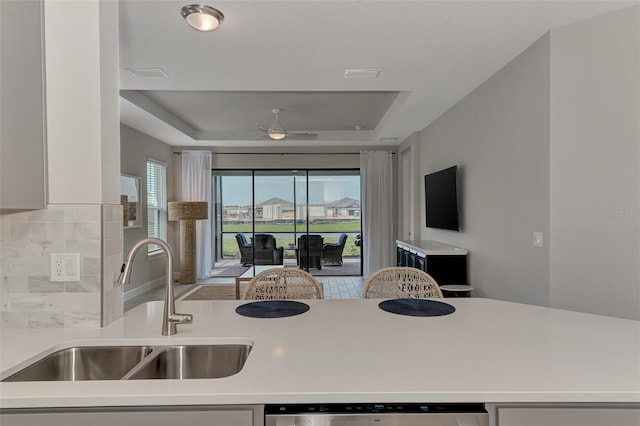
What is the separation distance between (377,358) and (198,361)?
2.19ft

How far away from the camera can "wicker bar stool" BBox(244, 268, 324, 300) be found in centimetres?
207

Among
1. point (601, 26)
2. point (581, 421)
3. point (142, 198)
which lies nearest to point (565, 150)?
point (601, 26)

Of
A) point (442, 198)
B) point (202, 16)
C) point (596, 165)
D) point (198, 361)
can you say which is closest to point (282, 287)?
point (198, 361)

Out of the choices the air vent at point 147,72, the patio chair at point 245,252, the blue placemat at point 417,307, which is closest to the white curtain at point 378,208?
the patio chair at point 245,252

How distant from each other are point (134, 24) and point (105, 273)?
1.77m

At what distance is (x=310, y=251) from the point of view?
7.15 metres

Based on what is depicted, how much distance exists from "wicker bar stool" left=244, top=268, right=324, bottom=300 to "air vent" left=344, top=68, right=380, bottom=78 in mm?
1937

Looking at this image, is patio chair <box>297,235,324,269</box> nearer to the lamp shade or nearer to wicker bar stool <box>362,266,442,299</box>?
the lamp shade

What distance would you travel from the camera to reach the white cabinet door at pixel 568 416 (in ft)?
3.10

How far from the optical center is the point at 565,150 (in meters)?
2.41

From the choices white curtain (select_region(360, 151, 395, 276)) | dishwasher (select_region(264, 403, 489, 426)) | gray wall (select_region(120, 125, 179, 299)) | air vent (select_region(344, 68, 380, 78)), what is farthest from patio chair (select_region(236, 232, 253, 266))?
dishwasher (select_region(264, 403, 489, 426))

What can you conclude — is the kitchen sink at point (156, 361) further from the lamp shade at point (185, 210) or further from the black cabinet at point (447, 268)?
the lamp shade at point (185, 210)

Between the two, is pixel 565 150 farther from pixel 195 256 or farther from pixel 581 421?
pixel 195 256

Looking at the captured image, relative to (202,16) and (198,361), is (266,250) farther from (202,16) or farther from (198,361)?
(198,361)
